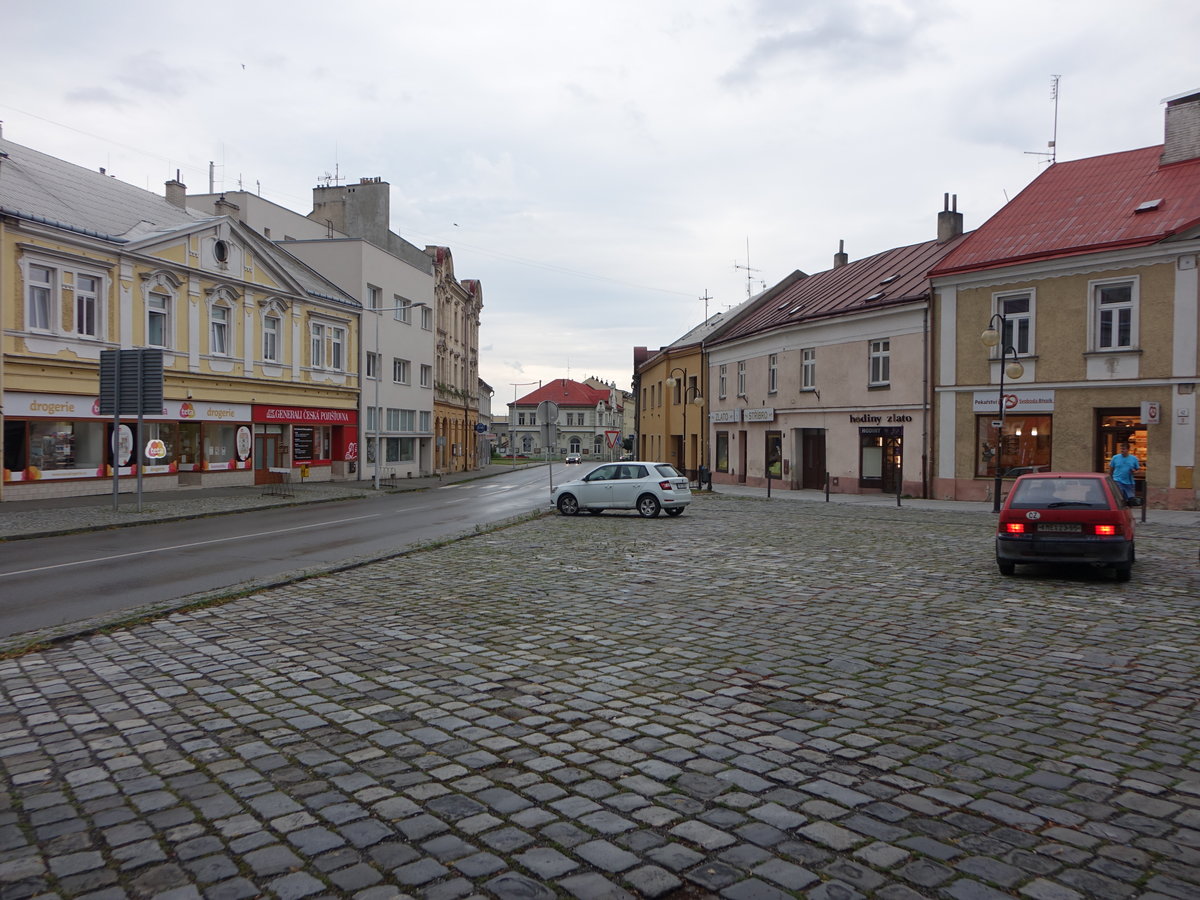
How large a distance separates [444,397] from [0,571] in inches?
1742

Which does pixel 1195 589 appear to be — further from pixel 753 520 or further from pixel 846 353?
pixel 846 353

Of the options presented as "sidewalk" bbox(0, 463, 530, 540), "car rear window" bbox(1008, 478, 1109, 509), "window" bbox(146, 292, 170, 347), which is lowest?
"sidewalk" bbox(0, 463, 530, 540)

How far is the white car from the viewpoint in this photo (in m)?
21.7

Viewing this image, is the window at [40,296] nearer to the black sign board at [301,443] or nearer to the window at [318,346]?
the black sign board at [301,443]

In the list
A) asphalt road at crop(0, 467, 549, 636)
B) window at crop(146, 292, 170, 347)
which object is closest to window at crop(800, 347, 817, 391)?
asphalt road at crop(0, 467, 549, 636)

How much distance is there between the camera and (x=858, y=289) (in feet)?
112

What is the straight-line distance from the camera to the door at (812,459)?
115 feet

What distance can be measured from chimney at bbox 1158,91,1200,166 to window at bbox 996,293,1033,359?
20.1ft

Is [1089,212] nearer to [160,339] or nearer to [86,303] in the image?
[160,339]

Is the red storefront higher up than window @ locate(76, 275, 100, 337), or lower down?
lower down

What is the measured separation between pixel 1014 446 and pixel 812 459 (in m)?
9.74

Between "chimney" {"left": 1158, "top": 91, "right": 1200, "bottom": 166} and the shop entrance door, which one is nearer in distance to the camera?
"chimney" {"left": 1158, "top": 91, "right": 1200, "bottom": 166}

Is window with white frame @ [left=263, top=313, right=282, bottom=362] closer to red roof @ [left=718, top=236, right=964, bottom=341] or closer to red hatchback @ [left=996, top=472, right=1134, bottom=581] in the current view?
red roof @ [left=718, top=236, right=964, bottom=341]

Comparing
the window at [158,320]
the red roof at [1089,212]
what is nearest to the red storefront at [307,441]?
Answer: the window at [158,320]
